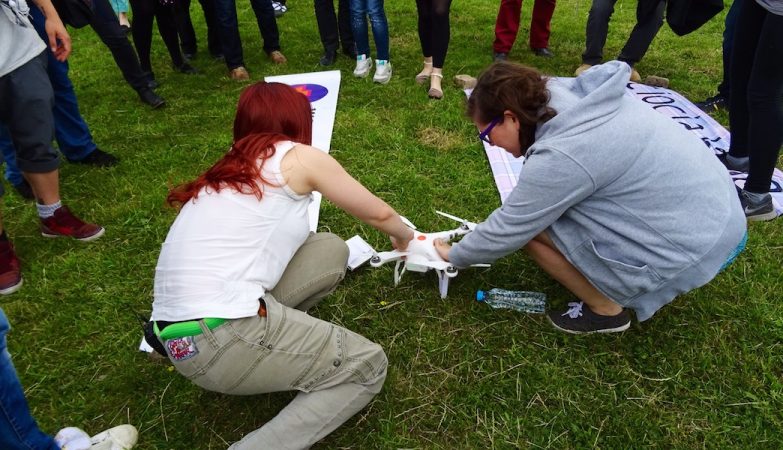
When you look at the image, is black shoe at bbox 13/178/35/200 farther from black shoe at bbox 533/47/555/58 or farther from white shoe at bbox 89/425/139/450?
black shoe at bbox 533/47/555/58

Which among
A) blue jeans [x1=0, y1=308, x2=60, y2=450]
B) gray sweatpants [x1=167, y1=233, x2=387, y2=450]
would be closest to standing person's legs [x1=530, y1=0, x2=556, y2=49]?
gray sweatpants [x1=167, y1=233, x2=387, y2=450]

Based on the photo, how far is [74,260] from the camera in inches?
104

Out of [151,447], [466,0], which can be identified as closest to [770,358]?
[151,447]

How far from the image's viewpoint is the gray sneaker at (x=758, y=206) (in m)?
2.72

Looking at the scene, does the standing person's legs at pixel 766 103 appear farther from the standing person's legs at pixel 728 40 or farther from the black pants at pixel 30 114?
the black pants at pixel 30 114

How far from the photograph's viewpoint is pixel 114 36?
3.75 meters

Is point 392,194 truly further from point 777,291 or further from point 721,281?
point 777,291

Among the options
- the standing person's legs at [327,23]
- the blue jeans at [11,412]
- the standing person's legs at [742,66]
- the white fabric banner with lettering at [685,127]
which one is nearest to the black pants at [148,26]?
the standing person's legs at [327,23]

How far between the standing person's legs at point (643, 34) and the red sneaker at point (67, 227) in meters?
4.19

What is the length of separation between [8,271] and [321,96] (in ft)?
8.25

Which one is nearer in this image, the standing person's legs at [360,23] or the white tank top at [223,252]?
the white tank top at [223,252]

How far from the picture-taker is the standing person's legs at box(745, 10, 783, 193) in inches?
96.6

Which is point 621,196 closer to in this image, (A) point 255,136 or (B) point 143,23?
(A) point 255,136

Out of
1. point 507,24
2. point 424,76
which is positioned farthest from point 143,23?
point 507,24
